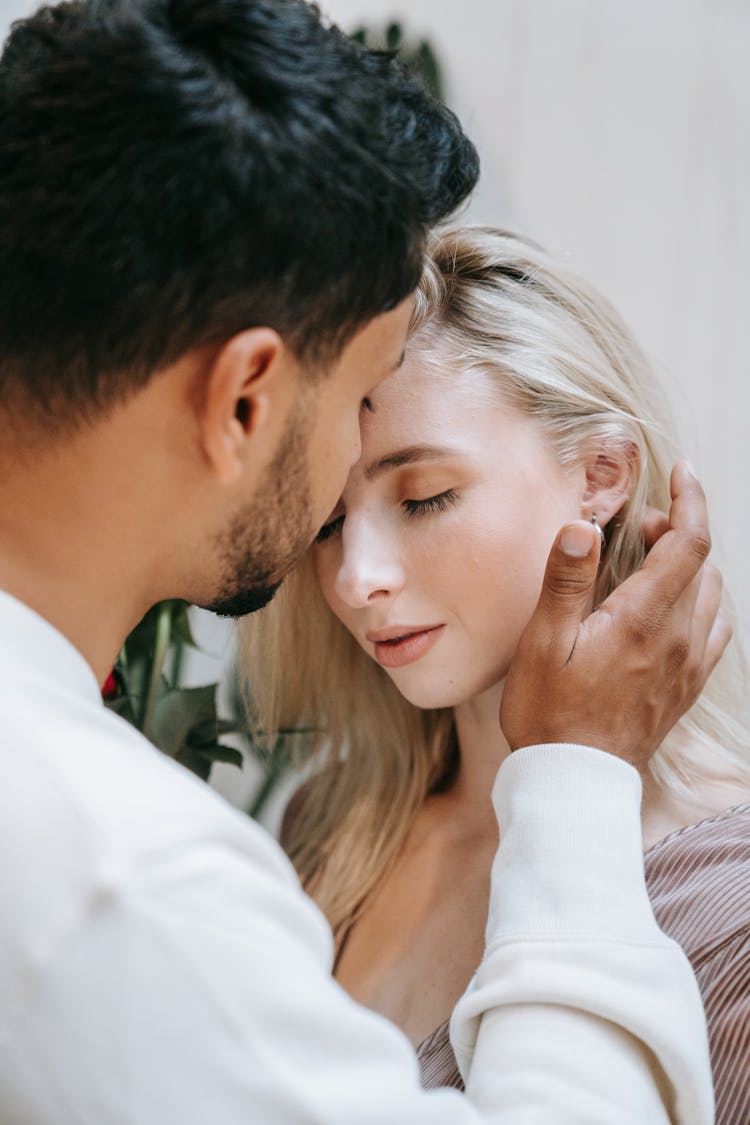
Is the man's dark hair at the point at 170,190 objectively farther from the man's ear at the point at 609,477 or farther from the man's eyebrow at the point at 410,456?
the man's ear at the point at 609,477

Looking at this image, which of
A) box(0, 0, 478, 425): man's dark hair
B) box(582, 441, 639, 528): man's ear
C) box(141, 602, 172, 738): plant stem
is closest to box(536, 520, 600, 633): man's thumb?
box(582, 441, 639, 528): man's ear

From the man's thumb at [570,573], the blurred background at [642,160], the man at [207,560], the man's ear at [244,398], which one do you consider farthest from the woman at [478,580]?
the blurred background at [642,160]

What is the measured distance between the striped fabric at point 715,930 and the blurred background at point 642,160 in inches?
39.0

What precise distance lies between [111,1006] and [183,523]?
345mm

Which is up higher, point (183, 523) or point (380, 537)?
point (183, 523)

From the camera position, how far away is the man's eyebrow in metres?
1.19

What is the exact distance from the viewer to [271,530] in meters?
0.87

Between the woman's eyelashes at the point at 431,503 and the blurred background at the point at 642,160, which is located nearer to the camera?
the woman's eyelashes at the point at 431,503

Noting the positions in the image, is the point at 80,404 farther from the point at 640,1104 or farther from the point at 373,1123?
the point at 640,1104

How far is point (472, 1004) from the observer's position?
842 millimetres

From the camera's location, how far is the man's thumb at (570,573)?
104 cm

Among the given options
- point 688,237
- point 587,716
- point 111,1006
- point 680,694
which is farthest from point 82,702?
point 688,237

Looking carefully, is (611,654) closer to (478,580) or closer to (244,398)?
(478,580)

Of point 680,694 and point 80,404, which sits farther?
point 680,694
